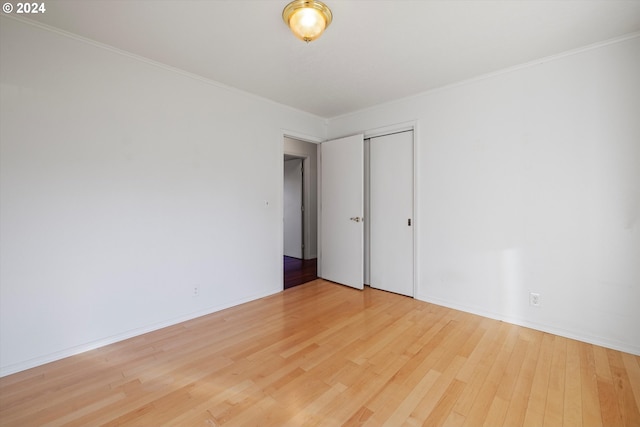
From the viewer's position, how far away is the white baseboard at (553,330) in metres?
2.20

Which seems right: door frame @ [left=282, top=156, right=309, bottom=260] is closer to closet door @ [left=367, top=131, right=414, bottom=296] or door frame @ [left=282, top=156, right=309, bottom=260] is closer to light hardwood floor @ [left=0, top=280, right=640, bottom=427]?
closet door @ [left=367, top=131, right=414, bottom=296]

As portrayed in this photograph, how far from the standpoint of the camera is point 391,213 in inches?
145

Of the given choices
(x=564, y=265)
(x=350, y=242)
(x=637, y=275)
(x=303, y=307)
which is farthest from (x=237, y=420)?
(x=637, y=275)

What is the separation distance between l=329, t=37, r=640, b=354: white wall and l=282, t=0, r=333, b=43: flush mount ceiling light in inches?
73.7

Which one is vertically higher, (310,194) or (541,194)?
(310,194)

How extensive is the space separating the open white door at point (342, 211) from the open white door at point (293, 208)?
1.70 meters

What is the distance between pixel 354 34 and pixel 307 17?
18.6 inches

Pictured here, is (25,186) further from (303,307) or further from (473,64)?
(473,64)

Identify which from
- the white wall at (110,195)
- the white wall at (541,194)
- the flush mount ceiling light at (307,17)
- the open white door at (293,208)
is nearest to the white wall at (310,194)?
the open white door at (293,208)

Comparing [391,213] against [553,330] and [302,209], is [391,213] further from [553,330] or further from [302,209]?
[302,209]

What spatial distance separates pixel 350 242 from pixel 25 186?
10.7ft

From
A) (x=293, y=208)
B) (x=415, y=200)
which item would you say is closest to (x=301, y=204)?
(x=293, y=208)

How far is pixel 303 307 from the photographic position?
317 centimetres

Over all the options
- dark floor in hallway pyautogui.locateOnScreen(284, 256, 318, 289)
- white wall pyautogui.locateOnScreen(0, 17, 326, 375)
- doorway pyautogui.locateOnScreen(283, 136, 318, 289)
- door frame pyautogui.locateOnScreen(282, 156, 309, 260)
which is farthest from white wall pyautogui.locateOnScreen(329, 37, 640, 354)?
door frame pyautogui.locateOnScreen(282, 156, 309, 260)
